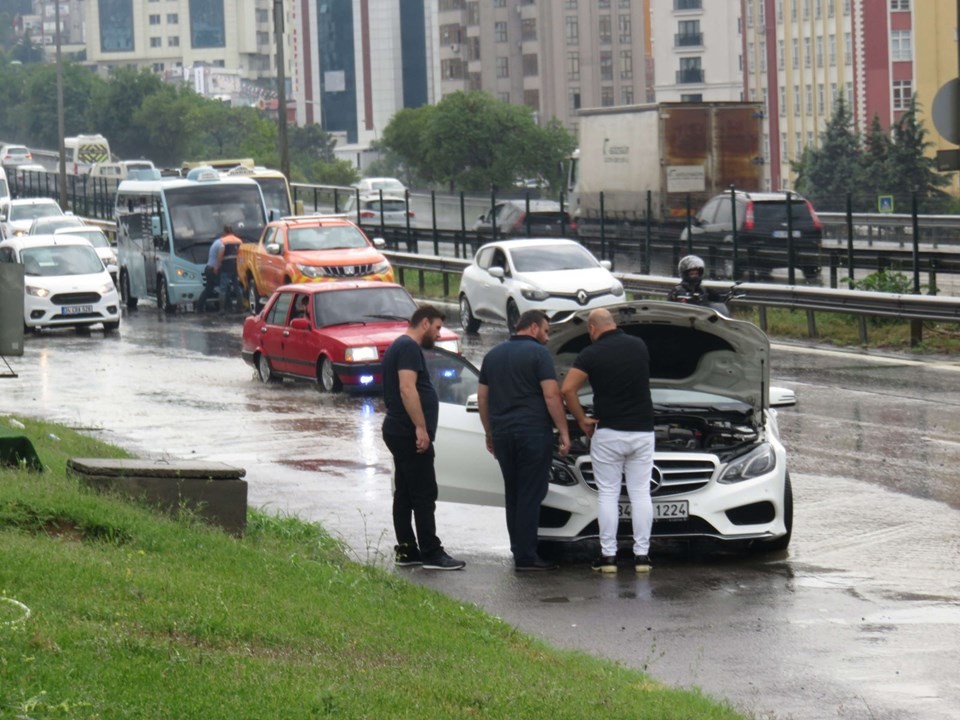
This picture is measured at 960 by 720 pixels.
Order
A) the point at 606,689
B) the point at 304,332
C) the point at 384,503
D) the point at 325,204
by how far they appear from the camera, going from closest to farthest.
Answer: the point at 606,689, the point at 384,503, the point at 304,332, the point at 325,204

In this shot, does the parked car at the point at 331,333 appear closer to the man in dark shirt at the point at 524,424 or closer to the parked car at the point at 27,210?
the man in dark shirt at the point at 524,424

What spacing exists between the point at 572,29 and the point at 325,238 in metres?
128

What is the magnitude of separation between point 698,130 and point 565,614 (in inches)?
1401

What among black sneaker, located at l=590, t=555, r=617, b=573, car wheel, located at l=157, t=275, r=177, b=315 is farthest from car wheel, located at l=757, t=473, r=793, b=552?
car wheel, located at l=157, t=275, r=177, b=315

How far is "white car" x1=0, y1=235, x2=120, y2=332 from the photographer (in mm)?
31141

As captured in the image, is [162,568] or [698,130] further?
[698,130]

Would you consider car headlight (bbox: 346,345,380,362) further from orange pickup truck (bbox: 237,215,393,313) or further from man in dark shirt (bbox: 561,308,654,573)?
man in dark shirt (bbox: 561,308,654,573)

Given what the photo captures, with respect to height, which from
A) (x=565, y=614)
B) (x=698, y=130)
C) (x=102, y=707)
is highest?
(x=698, y=130)

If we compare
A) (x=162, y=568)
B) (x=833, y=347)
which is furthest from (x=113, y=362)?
(x=162, y=568)

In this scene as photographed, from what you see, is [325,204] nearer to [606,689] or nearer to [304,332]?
[304,332]

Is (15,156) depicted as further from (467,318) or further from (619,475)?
(619,475)

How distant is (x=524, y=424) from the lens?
11078 millimetres

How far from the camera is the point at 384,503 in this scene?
13977 millimetres

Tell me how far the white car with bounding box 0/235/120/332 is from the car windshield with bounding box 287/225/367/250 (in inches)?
131
